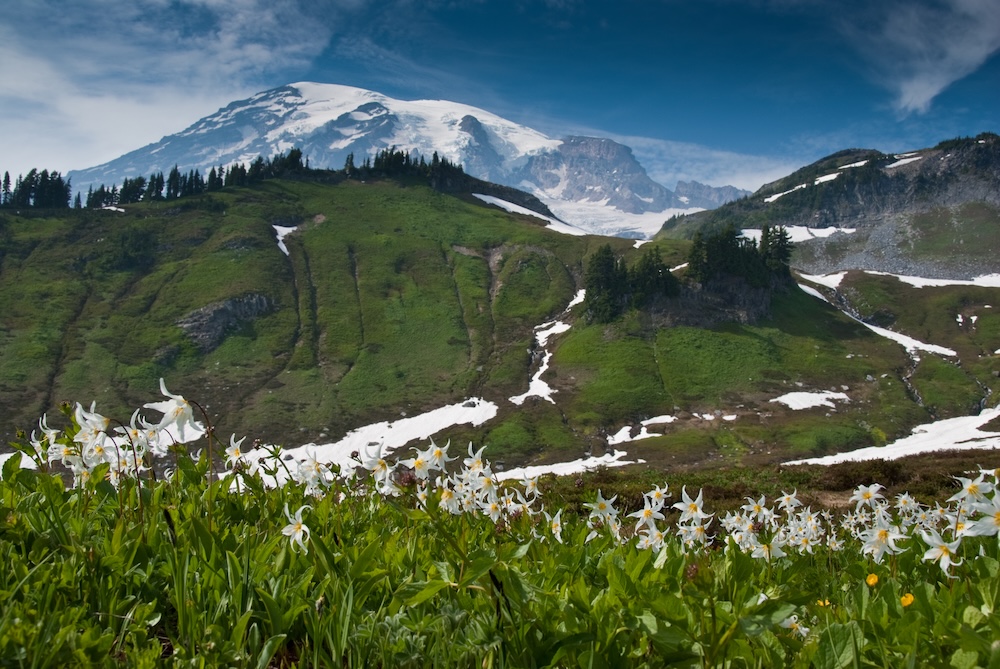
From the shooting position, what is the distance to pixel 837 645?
5.85ft

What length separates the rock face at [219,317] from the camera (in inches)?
4515

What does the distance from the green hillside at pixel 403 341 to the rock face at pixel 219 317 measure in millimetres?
412

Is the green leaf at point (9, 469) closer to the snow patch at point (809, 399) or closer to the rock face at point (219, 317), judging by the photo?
the snow patch at point (809, 399)

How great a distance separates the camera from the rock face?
114688mm

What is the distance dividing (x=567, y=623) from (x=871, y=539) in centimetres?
273

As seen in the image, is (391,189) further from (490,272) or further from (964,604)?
(964,604)

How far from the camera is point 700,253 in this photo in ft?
426

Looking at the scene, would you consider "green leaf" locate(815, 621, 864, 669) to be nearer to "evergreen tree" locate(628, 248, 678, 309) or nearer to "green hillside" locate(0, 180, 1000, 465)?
"green hillside" locate(0, 180, 1000, 465)

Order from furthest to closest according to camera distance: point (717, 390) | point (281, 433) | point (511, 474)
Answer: point (717, 390) < point (281, 433) < point (511, 474)

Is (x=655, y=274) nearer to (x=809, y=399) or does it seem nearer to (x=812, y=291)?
(x=809, y=399)

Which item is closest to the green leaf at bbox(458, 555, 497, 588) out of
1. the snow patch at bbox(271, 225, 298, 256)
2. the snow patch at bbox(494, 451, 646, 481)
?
the snow patch at bbox(494, 451, 646, 481)

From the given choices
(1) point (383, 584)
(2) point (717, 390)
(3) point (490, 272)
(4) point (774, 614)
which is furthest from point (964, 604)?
(3) point (490, 272)

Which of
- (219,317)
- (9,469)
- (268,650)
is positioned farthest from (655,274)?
(268,650)

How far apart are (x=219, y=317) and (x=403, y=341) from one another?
34530mm
